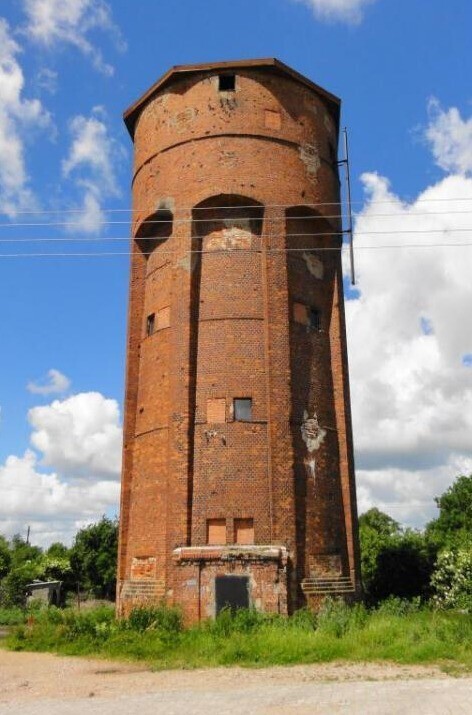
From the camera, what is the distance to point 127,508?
17328 millimetres

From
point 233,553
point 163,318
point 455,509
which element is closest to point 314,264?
point 163,318

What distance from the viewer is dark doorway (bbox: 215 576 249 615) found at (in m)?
14.3

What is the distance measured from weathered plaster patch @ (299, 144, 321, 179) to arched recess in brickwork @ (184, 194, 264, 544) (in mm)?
2183

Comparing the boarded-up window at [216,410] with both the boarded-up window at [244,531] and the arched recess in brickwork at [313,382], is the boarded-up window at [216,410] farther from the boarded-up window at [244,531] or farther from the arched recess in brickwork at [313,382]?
the boarded-up window at [244,531]

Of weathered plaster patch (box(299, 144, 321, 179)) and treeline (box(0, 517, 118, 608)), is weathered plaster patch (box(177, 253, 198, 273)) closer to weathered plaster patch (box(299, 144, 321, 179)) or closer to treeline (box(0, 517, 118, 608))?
weathered plaster patch (box(299, 144, 321, 179))

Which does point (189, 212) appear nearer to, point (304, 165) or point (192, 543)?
point (304, 165)

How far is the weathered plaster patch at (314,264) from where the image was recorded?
1827cm

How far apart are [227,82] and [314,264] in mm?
5629

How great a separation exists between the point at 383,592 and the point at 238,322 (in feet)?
41.9

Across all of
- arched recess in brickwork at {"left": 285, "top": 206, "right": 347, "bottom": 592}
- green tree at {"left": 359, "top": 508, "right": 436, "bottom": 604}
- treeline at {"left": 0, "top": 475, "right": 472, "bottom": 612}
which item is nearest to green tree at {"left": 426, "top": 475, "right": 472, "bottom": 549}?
treeline at {"left": 0, "top": 475, "right": 472, "bottom": 612}

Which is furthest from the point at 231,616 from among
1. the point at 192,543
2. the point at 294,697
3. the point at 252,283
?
the point at 252,283

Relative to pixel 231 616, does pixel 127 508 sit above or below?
above

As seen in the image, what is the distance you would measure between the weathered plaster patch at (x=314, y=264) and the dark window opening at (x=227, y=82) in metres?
5.06

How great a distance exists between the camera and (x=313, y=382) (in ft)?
55.9
